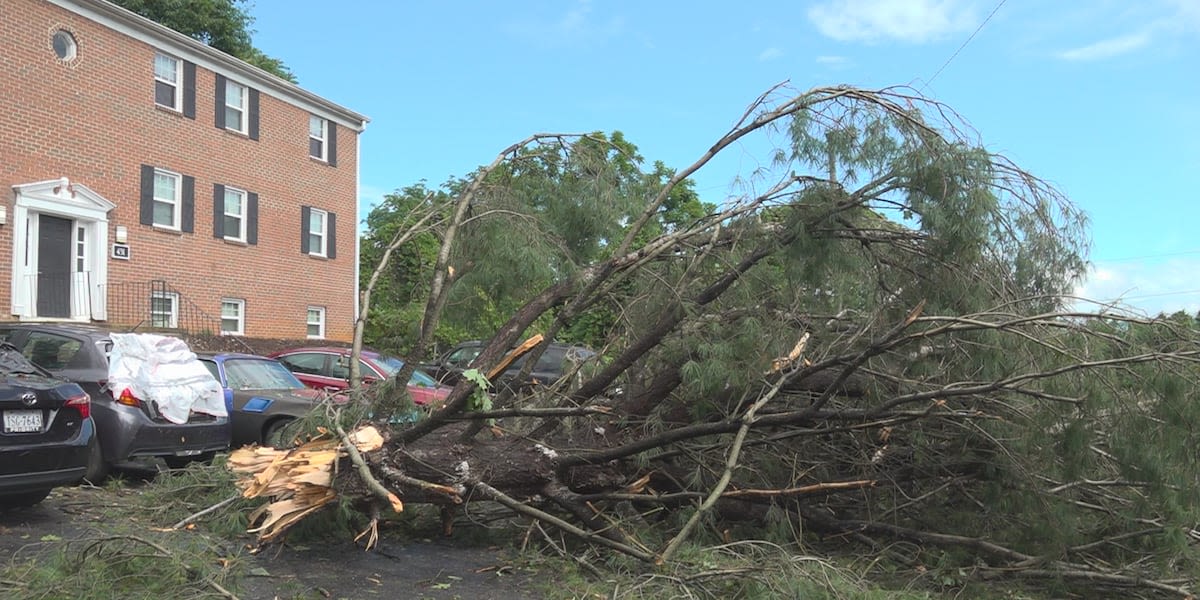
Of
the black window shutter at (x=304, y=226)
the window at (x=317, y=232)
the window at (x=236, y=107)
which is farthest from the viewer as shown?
the window at (x=317, y=232)

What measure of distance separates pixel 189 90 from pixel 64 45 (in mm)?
2631

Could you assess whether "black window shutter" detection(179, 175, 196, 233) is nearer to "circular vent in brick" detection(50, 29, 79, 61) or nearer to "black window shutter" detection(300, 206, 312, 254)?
"circular vent in brick" detection(50, 29, 79, 61)

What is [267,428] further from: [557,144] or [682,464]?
[682,464]

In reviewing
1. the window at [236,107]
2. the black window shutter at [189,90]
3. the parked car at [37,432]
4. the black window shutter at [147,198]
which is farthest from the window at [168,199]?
the parked car at [37,432]

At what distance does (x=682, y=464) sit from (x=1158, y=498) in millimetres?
2755

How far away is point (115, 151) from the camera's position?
16156 millimetres

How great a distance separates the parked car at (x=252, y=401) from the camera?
9.02 metres

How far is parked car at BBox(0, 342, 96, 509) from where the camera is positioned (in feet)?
17.7

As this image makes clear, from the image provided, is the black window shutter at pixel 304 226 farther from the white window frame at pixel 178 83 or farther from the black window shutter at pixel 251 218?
the white window frame at pixel 178 83

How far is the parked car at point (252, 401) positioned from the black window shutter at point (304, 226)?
11904mm

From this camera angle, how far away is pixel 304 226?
68.2 ft

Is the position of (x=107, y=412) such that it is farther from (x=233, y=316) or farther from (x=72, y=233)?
(x=233, y=316)

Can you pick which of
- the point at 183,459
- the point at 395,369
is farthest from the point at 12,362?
the point at 395,369

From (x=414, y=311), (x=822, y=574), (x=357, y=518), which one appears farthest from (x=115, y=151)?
(x=822, y=574)
